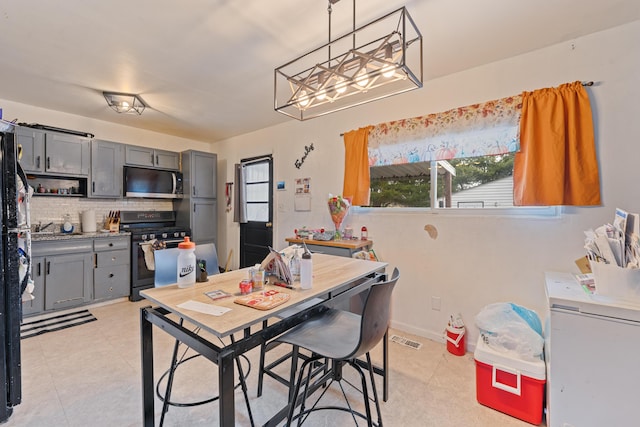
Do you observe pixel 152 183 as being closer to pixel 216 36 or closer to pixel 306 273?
pixel 216 36

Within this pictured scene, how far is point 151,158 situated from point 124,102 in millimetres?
1261

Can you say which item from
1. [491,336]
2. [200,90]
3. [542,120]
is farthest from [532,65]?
[200,90]

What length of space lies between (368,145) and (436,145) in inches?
28.2

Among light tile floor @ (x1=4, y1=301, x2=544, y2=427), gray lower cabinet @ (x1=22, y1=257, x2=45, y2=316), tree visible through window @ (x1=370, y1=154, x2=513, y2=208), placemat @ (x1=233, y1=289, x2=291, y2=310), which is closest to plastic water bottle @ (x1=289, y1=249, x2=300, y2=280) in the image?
placemat @ (x1=233, y1=289, x2=291, y2=310)

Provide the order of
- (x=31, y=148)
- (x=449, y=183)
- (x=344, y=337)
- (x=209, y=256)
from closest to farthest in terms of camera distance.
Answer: (x=344, y=337) < (x=209, y=256) < (x=449, y=183) < (x=31, y=148)

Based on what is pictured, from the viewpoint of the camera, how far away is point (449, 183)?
264 centimetres

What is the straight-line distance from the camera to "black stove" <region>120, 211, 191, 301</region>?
3.77 meters

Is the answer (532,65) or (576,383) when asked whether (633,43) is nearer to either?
→ (532,65)

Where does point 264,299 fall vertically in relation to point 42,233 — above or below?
below

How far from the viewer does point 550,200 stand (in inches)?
79.3

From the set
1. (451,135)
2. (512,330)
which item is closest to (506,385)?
(512,330)

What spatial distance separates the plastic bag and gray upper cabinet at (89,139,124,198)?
458 centimetres

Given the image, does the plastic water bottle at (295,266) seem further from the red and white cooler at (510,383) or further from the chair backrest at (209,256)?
the red and white cooler at (510,383)

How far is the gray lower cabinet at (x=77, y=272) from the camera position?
3088 millimetres
